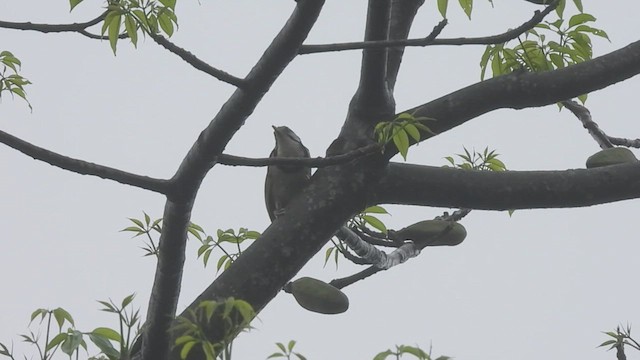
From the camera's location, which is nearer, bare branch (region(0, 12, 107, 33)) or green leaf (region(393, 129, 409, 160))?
green leaf (region(393, 129, 409, 160))

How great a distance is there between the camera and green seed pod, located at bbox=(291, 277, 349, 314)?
272 centimetres

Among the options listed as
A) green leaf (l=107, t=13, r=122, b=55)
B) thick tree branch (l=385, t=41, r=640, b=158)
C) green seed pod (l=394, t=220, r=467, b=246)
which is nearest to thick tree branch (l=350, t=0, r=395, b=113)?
thick tree branch (l=385, t=41, r=640, b=158)

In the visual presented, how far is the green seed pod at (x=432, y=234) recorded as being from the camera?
321 cm

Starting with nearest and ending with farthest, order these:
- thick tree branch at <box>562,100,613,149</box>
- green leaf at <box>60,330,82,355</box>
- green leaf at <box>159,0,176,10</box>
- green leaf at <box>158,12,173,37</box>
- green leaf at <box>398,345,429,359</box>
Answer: green leaf at <box>398,345,429,359</box>, green leaf at <box>60,330,82,355</box>, green leaf at <box>159,0,176,10</box>, green leaf at <box>158,12,173,37</box>, thick tree branch at <box>562,100,613,149</box>

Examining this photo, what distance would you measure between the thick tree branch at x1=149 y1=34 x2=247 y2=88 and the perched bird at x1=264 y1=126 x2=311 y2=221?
40cm

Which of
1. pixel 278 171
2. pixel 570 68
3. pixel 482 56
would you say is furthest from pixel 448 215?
pixel 570 68

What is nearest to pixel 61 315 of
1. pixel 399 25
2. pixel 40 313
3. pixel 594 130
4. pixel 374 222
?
pixel 40 313

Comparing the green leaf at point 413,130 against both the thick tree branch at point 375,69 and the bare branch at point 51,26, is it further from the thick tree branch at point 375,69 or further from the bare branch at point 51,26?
the bare branch at point 51,26

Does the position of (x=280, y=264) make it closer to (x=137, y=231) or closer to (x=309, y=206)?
(x=309, y=206)

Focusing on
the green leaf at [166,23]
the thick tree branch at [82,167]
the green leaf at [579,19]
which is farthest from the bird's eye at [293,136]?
the thick tree branch at [82,167]

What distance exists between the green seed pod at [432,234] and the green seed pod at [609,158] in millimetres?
569

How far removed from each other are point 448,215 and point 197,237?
1070 mm

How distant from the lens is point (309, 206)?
7.74ft

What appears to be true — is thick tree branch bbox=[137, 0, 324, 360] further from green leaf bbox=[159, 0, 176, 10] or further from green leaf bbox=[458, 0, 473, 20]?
green leaf bbox=[458, 0, 473, 20]
